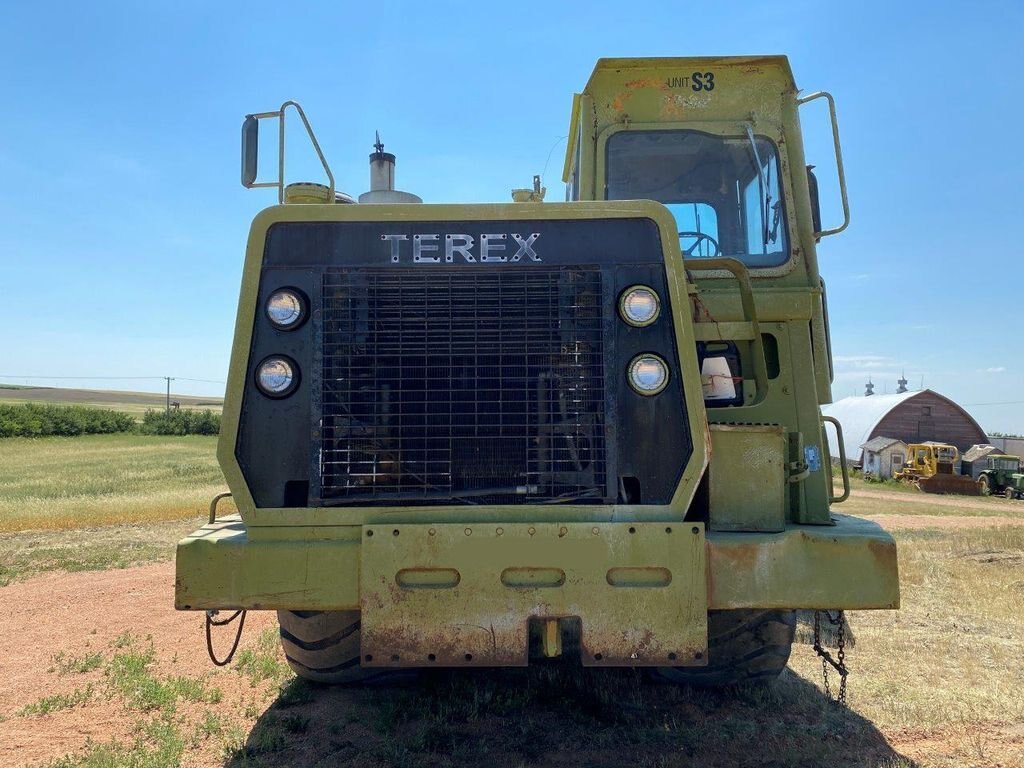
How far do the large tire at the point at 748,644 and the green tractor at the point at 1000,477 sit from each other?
99.0ft

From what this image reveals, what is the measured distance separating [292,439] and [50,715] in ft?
7.73

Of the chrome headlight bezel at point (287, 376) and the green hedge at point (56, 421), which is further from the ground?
the green hedge at point (56, 421)

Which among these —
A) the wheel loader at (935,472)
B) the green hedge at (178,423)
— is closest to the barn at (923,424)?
the wheel loader at (935,472)

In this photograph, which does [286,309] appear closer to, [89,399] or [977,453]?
[977,453]

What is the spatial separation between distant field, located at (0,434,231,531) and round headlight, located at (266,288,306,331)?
477 inches

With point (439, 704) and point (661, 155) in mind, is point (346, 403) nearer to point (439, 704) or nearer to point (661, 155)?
point (439, 704)

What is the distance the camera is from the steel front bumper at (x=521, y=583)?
3.00 meters

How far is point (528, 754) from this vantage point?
3.70m

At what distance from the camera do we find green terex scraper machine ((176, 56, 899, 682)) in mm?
3010

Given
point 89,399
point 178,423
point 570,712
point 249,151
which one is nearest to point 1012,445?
point 178,423

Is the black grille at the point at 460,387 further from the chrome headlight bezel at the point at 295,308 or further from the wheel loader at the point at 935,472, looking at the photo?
the wheel loader at the point at 935,472

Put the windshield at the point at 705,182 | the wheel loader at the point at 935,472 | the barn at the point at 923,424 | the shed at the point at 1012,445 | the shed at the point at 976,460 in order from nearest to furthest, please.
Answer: the windshield at the point at 705,182, the wheel loader at the point at 935,472, the shed at the point at 976,460, the barn at the point at 923,424, the shed at the point at 1012,445

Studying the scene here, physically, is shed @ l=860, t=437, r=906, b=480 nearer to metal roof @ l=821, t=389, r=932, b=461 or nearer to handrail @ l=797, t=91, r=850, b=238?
metal roof @ l=821, t=389, r=932, b=461

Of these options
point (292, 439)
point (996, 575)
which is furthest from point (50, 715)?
point (996, 575)
